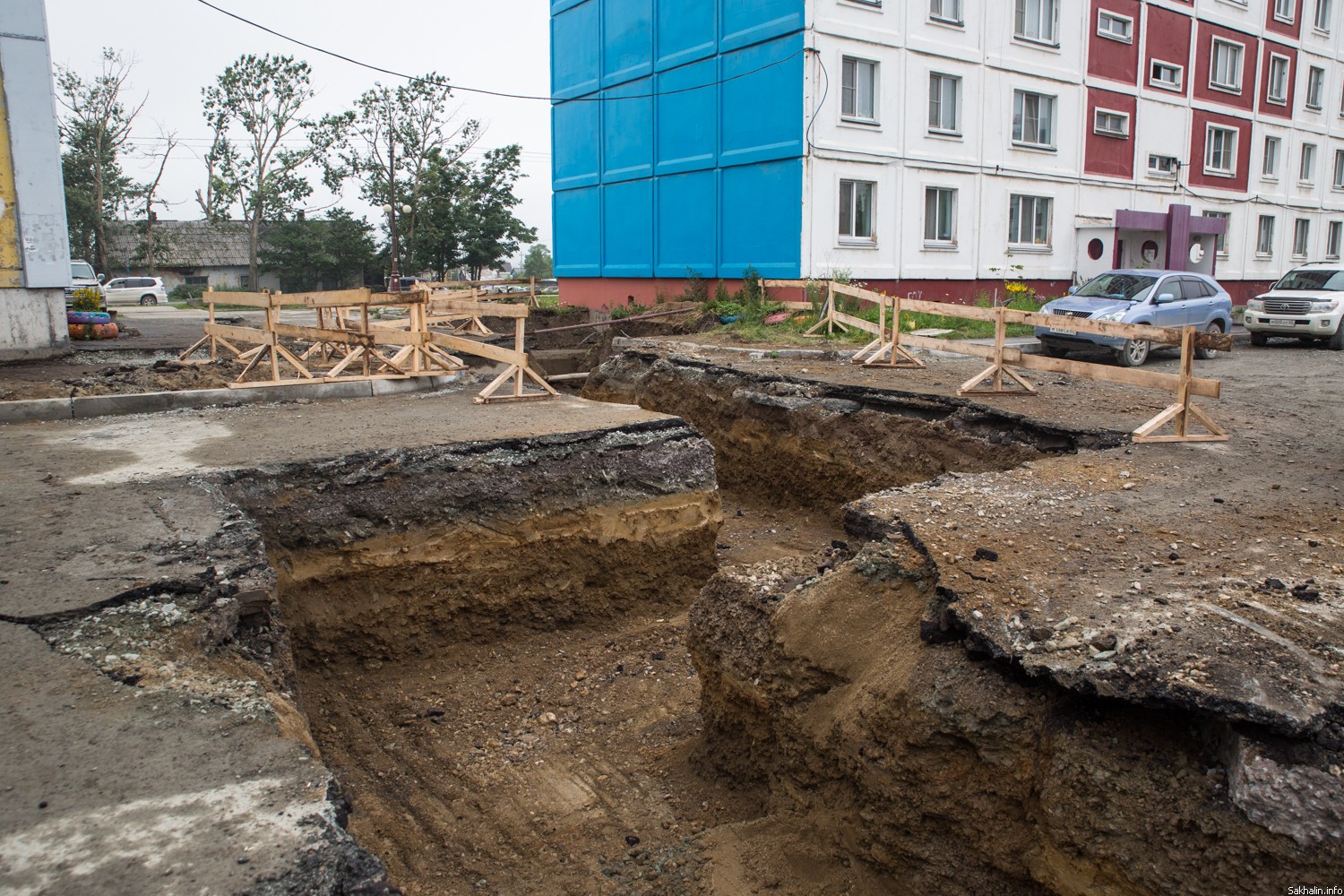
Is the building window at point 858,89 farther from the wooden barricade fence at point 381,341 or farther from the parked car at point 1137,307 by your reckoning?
the wooden barricade fence at point 381,341

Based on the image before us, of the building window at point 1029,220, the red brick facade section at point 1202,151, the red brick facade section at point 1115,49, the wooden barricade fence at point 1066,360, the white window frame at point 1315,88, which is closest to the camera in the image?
the wooden barricade fence at point 1066,360

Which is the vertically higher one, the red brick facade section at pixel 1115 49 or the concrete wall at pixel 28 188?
the red brick facade section at pixel 1115 49

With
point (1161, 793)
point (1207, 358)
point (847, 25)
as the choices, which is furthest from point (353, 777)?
point (847, 25)

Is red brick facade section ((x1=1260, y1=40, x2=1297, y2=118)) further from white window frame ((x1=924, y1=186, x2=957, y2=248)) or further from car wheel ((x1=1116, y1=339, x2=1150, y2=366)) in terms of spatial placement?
car wheel ((x1=1116, y1=339, x2=1150, y2=366))

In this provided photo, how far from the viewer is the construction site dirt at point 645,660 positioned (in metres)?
2.71

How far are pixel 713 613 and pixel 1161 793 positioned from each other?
7.41 ft

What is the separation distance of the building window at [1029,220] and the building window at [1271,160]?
9672mm

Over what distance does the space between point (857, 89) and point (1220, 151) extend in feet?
43.5

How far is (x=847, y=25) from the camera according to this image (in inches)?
680

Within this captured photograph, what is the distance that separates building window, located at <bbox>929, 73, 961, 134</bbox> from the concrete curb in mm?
13595

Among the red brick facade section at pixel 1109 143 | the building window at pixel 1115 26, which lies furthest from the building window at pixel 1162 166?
the building window at pixel 1115 26

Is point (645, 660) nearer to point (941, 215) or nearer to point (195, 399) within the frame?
point (195, 399)

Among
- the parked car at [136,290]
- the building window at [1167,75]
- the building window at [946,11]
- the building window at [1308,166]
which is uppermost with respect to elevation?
the building window at [946,11]

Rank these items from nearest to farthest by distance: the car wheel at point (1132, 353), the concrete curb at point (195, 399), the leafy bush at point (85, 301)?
1. the concrete curb at point (195, 399)
2. the car wheel at point (1132, 353)
3. the leafy bush at point (85, 301)
